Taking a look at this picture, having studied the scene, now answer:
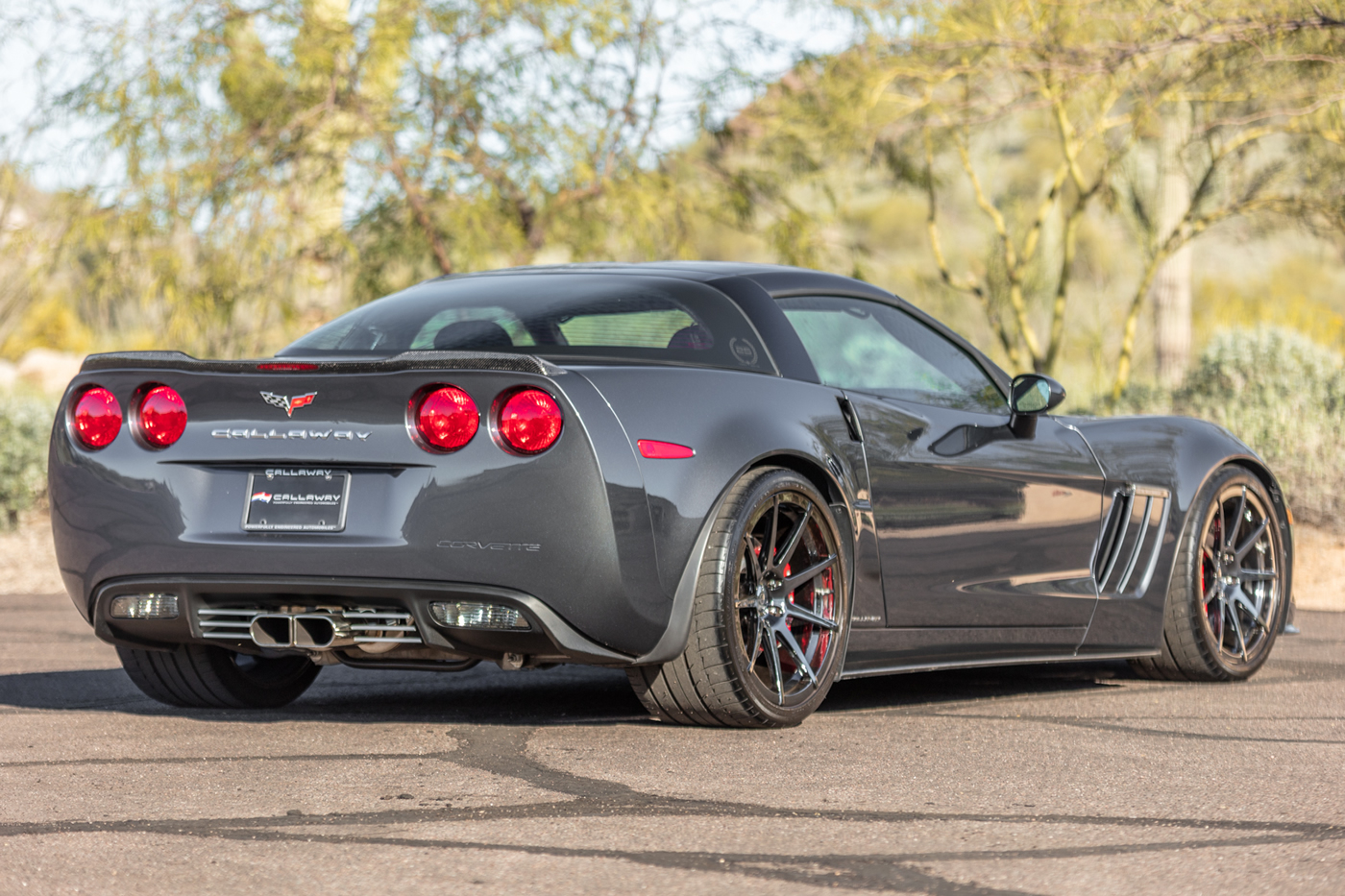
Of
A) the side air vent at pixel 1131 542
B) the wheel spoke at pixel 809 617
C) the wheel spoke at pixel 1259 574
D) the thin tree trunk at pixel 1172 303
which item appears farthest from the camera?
the thin tree trunk at pixel 1172 303

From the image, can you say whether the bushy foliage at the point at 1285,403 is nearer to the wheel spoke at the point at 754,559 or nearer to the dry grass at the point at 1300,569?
the dry grass at the point at 1300,569

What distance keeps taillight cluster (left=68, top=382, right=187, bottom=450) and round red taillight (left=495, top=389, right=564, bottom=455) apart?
3.14 feet

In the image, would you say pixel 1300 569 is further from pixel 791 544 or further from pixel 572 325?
pixel 572 325

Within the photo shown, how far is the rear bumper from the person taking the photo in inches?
174

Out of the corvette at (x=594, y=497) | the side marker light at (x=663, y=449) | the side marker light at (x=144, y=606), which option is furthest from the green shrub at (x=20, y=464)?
the side marker light at (x=663, y=449)

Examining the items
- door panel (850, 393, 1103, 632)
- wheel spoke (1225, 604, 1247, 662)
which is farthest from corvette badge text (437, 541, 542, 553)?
wheel spoke (1225, 604, 1247, 662)

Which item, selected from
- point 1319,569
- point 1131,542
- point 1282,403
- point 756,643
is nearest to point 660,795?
point 756,643

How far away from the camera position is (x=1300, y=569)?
11227 millimetres

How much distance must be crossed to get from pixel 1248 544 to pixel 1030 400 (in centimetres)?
147

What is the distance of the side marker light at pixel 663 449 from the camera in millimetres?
4492

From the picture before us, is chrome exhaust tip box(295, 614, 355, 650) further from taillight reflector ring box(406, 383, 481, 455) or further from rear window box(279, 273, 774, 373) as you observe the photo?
rear window box(279, 273, 774, 373)

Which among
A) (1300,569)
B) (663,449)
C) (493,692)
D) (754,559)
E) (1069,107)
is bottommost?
(1300,569)

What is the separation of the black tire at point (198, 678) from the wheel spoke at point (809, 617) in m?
1.82

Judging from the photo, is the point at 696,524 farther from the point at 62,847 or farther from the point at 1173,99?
the point at 1173,99
